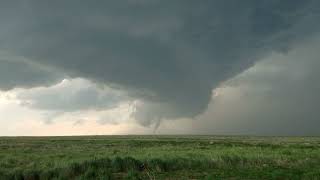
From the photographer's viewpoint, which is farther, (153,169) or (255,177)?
(153,169)

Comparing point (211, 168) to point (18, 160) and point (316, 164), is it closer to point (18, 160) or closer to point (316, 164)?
point (316, 164)

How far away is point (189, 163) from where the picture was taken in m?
31.2

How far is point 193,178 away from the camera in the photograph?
86.0ft

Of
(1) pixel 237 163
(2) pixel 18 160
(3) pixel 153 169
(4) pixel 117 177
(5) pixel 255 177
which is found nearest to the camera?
(5) pixel 255 177

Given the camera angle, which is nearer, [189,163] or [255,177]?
[255,177]

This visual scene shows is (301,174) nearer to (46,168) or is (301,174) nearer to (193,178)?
(193,178)

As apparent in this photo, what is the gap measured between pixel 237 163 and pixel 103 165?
9.30m

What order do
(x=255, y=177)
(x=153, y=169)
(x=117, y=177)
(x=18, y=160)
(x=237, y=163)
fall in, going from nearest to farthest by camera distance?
(x=255, y=177) < (x=117, y=177) < (x=153, y=169) < (x=237, y=163) < (x=18, y=160)

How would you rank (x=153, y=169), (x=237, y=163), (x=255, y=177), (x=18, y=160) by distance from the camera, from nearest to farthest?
(x=255, y=177) → (x=153, y=169) → (x=237, y=163) → (x=18, y=160)

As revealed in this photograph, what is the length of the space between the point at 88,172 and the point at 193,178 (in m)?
6.82

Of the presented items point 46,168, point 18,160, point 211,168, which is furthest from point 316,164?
point 18,160

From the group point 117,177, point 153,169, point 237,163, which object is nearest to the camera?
point 117,177

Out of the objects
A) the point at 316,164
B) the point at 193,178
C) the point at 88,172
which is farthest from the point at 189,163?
the point at 316,164

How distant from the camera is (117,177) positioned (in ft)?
90.5
